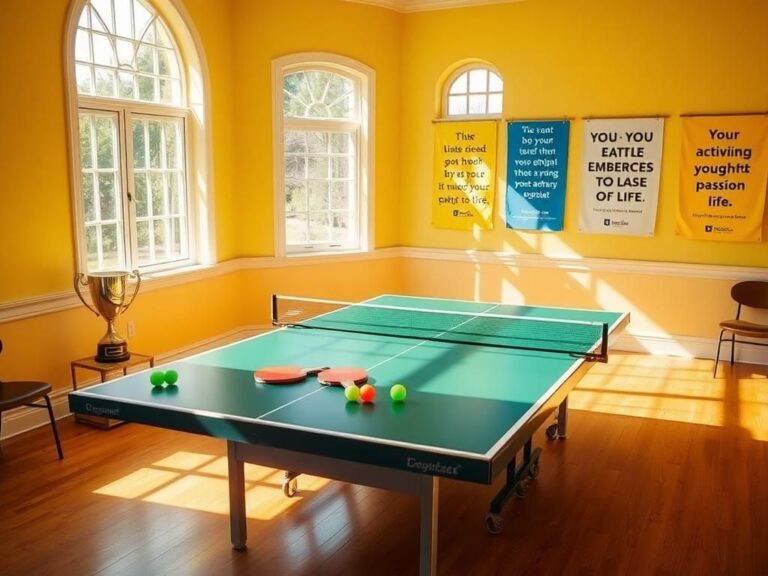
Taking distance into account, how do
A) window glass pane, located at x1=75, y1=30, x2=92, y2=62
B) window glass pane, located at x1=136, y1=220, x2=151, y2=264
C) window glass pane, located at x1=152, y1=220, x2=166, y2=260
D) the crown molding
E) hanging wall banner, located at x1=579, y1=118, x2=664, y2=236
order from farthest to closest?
the crown molding
hanging wall banner, located at x1=579, y1=118, x2=664, y2=236
window glass pane, located at x1=152, y1=220, x2=166, y2=260
window glass pane, located at x1=136, y1=220, x2=151, y2=264
window glass pane, located at x1=75, y1=30, x2=92, y2=62

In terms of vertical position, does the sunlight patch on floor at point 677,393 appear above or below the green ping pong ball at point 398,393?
below

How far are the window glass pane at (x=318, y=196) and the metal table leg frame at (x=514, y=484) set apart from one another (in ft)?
12.4

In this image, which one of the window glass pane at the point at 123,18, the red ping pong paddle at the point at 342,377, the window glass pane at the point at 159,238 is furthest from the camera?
the window glass pane at the point at 159,238

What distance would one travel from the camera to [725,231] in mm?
6410

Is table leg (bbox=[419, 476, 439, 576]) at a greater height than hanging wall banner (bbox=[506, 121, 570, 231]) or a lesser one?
lesser

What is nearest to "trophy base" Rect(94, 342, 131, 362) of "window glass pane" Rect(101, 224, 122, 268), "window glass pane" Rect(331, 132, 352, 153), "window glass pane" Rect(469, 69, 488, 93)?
"window glass pane" Rect(101, 224, 122, 268)

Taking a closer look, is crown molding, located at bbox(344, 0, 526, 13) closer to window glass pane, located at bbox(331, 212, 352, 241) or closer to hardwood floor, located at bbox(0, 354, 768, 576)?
window glass pane, located at bbox(331, 212, 352, 241)

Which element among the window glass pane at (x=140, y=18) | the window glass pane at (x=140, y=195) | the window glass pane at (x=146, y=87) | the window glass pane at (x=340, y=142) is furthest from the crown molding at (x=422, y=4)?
the window glass pane at (x=140, y=195)

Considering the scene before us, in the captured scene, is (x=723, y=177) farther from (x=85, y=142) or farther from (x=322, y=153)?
(x=85, y=142)

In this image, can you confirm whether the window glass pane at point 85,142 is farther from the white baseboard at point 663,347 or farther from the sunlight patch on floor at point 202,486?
the sunlight patch on floor at point 202,486

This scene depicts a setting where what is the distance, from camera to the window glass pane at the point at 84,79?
5148mm

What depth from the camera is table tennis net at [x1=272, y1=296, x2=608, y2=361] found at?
389 centimetres

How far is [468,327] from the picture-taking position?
4.34 meters

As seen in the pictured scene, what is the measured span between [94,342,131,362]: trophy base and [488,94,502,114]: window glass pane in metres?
4.12
